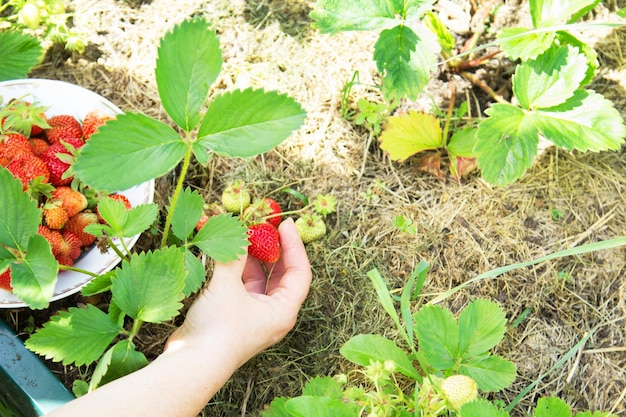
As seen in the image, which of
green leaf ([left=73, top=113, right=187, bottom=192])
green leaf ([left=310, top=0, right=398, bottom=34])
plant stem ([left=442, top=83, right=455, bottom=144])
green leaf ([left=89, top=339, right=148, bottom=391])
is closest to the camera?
green leaf ([left=73, top=113, right=187, bottom=192])

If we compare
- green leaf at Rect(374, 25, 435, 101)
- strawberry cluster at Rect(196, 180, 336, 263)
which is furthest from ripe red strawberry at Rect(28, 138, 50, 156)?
green leaf at Rect(374, 25, 435, 101)

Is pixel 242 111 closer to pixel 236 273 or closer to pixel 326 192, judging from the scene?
pixel 236 273

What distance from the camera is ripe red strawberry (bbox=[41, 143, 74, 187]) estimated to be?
4.67 ft

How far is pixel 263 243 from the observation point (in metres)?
1.46

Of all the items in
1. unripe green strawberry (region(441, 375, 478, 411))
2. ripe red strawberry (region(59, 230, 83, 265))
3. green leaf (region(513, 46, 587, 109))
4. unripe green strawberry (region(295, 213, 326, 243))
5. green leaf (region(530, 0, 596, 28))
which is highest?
green leaf (region(530, 0, 596, 28))

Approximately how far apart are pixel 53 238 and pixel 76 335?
0.89 ft

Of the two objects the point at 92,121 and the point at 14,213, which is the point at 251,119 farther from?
the point at 92,121

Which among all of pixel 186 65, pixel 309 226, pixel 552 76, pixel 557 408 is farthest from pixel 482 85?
pixel 186 65

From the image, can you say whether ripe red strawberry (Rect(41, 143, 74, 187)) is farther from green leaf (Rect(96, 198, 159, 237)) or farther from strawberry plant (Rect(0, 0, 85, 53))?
A: strawberry plant (Rect(0, 0, 85, 53))

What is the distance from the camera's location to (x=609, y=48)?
1835 mm

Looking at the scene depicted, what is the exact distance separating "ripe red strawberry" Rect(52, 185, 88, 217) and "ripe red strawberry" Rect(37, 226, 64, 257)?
0.06 m

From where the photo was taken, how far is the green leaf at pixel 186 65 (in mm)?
1018

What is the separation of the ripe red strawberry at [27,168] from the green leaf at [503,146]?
1054 mm

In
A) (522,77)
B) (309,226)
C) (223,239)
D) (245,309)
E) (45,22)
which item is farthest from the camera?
(45,22)
